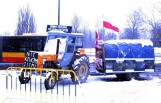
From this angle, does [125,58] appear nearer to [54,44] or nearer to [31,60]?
[54,44]

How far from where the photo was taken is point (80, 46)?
63.5ft

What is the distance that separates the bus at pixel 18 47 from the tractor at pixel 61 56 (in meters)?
11.1

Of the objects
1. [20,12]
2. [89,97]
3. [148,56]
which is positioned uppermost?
[20,12]

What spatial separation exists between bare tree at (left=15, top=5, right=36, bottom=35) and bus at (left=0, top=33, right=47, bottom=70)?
16929mm

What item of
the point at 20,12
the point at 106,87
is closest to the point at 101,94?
the point at 106,87

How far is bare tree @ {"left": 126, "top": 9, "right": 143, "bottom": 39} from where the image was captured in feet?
225

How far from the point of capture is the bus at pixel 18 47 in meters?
30.3

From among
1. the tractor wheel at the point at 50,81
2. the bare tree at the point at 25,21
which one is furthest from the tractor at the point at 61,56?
the bare tree at the point at 25,21

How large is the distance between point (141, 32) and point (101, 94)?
5553 centimetres

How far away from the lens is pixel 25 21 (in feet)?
162

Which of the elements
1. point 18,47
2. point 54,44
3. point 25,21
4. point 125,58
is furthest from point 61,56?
point 25,21

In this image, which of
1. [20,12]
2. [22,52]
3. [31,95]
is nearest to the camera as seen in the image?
[31,95]

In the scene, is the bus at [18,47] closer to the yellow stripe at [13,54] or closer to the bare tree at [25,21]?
the yellow stripe at [13,54]

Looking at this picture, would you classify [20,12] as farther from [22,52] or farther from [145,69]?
[145,69]
